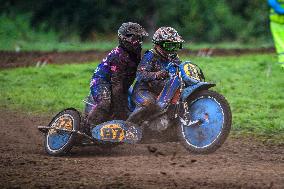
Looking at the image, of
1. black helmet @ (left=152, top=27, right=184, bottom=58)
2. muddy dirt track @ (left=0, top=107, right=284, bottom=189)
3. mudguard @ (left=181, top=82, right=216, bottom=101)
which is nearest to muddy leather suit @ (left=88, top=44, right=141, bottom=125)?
black helmet @ (left=152, top=27, right=184, bottom=58)

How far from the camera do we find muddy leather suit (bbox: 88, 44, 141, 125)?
37.8 ft

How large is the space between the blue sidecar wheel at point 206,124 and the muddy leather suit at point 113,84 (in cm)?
107

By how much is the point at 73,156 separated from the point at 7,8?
35283mm

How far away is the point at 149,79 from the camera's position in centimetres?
1111

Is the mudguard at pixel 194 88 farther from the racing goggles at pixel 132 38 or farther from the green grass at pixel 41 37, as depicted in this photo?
the green grass at pixel 41 37

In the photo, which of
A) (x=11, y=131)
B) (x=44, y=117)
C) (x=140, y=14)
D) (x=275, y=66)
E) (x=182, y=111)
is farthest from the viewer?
(x=140, y=14)

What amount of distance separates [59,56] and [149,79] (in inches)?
772

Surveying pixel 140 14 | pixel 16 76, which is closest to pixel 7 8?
pixel 140 14

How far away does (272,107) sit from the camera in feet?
55.8

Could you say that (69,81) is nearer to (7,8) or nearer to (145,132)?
(145,132)

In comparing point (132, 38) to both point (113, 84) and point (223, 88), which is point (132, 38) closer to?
point (113, 84)

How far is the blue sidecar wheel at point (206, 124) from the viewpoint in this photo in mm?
10711

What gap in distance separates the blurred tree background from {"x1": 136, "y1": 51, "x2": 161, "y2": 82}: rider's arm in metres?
31.7

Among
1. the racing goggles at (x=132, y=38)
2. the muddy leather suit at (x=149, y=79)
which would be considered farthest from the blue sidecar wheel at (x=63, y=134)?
the racing goggles at (x=132, y=38)
